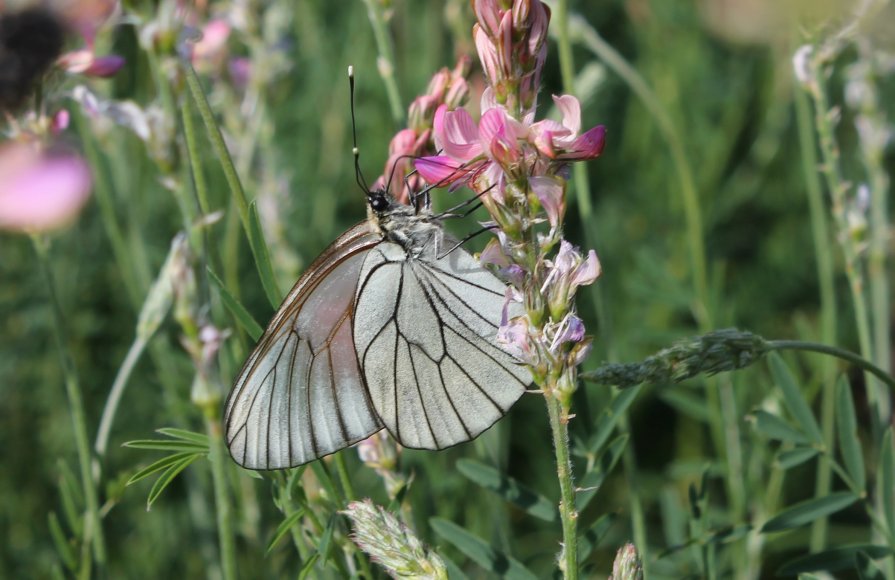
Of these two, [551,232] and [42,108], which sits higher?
[42,108]

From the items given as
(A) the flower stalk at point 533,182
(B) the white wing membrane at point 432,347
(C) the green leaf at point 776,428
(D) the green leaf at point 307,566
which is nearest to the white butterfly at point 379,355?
(B) the white wing membrane at point 432,347

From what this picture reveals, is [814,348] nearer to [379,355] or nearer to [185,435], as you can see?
[379,355]

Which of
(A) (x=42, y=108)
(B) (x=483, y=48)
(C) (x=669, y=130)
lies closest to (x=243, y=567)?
(A) (x=42, y=108)

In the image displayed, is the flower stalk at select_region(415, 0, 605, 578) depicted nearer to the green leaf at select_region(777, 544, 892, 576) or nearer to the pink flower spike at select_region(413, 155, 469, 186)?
the pink flower spike at select_region(413, 155, 469, 186)

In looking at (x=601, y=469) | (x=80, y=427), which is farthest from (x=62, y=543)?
(x=601, y=469)

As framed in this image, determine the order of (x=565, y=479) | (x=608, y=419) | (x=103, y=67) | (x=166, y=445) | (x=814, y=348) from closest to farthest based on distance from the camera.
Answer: (x=565, y=479)
(x=814, y=348)
(x=166, y=445)
(x=608, y=419)
(x=103, y=67)

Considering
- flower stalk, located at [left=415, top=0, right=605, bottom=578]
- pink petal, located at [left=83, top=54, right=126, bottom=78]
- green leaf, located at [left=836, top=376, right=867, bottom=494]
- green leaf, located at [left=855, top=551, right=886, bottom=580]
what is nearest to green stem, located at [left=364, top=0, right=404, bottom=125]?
pink petal, located at [left=83, top=54, right=126, bottom=78]

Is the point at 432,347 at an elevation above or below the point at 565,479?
above

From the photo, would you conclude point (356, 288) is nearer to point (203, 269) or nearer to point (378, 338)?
point (378, 338)
